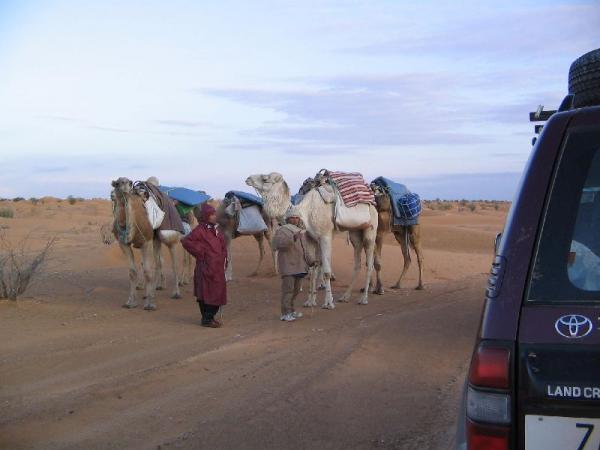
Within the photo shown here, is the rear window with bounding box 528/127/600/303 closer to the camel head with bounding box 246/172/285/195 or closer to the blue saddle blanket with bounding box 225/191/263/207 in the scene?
the camel head with bounding box 246/172/285/195

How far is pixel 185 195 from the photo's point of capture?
54.4 ft

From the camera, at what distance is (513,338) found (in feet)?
8.82

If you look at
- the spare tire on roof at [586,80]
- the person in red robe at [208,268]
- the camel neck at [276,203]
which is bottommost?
the person in red robe at [208,268]

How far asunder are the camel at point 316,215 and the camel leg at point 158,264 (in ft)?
7.50

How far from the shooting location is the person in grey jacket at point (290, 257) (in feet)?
37.3

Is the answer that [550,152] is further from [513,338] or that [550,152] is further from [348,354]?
[348,354]

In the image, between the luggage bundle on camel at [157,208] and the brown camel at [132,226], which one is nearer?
the brown camel at [132,226]

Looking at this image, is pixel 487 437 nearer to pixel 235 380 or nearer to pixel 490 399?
pixel 490 399

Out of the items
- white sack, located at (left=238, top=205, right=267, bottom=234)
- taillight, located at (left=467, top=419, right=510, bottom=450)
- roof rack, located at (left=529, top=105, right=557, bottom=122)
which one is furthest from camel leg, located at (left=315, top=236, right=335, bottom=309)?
taillight, located at (left=467, top=419, right=510, bottom=450)

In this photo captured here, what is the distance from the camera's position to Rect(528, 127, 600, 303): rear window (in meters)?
2.72

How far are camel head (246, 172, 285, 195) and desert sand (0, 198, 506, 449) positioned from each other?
2191mm

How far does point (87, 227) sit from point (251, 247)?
630 inches

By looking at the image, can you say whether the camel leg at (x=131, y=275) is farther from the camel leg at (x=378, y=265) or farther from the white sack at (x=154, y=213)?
the camel leg at (x=378, y=265)

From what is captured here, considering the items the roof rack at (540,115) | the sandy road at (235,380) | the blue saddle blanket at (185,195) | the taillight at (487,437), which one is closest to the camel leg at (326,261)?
the sandy road at (235,380)
